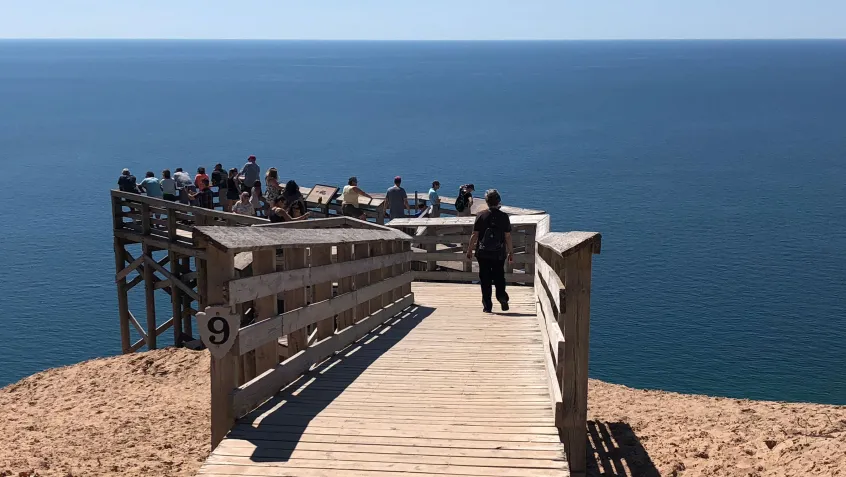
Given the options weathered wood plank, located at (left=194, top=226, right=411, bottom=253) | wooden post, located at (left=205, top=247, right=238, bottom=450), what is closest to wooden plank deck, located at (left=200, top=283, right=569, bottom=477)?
wooden post, located at (left=205, top=247, right=238, bottom=450)

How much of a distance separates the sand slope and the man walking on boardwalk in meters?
1.96

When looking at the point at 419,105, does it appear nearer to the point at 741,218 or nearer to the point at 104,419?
the point at 741,218

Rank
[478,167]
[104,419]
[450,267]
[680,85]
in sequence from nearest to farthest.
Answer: [104,419] → [450,267] → [478,167] → [680,85]

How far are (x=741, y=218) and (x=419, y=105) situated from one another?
282 feet

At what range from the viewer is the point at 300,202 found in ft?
44.1

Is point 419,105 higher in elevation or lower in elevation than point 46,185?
higher

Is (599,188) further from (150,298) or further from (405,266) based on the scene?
(405,266)

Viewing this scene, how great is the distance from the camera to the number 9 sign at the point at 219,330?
6414 millimetres

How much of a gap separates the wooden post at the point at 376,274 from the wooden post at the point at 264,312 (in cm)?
365

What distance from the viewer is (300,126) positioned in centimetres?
10500

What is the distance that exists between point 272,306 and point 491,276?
5094mm

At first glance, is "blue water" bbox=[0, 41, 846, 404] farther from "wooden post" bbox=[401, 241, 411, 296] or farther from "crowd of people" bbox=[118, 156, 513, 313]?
Answer: "wooden post" bbox=[401, 241, 411, 296]

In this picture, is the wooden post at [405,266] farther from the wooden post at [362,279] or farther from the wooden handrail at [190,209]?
the wooden handrail at [190,209]

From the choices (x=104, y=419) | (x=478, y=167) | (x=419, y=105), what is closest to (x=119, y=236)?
(x=104, y=419)
